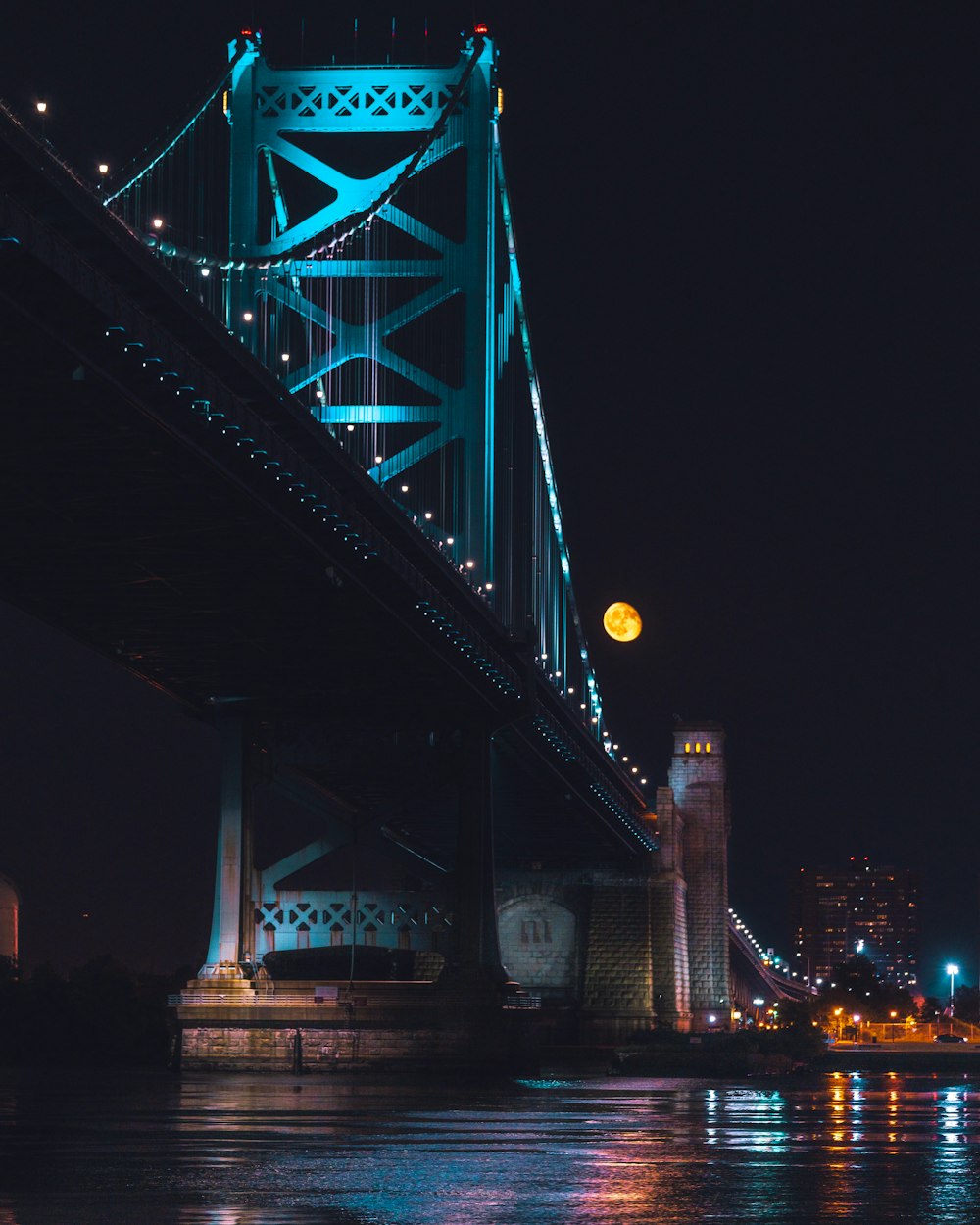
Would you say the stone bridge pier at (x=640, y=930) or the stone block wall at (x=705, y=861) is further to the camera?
the stone block wall at (x=705, y=861)

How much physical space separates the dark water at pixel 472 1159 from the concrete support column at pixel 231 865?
13280 millimetres

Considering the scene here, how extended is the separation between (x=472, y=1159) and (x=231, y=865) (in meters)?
32.8

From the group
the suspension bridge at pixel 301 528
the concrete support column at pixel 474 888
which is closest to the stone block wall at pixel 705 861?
the suspension bridge at pixel 301 528

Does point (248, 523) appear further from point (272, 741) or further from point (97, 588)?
point (272, 741)

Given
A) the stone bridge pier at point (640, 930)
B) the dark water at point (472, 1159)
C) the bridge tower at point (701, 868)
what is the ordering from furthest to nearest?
1. the bridge tower at point (701, 868)
2. the stone bridge pier at point (640, 930)
3. the dark water at point (472, 1159)

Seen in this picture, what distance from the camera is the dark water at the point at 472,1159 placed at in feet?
54.5

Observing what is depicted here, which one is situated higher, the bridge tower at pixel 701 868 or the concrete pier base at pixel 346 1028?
the bridge tower at pixel 701 868

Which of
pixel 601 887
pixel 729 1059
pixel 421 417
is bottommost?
pixel 729 1059

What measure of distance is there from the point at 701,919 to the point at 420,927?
49.8 m

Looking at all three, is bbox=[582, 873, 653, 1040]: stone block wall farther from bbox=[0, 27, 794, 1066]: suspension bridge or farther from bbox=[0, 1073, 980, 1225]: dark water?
bbox=[0, 1073, 980, 1225]: dark water

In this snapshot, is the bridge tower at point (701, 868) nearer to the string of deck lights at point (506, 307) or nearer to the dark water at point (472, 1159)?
the string of deck lights at point (506, 307)

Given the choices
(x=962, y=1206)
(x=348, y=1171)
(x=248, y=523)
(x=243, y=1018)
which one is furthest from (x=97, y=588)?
(x=962, y=1206)

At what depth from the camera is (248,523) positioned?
35.9 meters

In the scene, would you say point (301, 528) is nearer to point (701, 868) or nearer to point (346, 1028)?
point (346, 1028)
